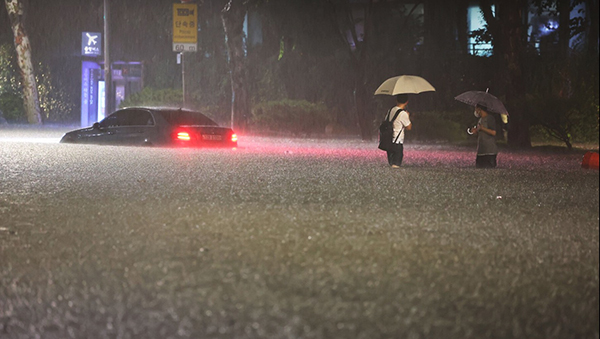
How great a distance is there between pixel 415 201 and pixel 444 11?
105 ft

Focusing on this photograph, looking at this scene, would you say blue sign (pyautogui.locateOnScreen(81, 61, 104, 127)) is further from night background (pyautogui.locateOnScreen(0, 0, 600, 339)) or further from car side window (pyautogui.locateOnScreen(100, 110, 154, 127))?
car side window (pyautogui.locateOnScreen(100, 110, 154, 127))

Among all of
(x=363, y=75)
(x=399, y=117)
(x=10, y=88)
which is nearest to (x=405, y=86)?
(x=399, y=117)

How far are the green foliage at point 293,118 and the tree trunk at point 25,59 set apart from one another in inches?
661

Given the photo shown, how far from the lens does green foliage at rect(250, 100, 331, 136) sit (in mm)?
37125

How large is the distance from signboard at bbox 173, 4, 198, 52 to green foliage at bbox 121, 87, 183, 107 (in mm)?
13664

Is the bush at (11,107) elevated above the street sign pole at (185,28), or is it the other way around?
the street sign pole at (185,28)

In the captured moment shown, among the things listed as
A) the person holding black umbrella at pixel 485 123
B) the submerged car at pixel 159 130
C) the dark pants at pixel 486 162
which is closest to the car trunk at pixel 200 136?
the submerged car at pixel 159 130

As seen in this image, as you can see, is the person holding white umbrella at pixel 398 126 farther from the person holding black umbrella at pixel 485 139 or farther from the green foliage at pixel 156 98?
the green foliage at pixel 156 98

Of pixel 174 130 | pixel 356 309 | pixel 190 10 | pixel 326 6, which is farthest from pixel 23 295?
pixel 326 6

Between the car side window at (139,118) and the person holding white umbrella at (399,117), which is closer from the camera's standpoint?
the person holding white umbrella at (399,117)

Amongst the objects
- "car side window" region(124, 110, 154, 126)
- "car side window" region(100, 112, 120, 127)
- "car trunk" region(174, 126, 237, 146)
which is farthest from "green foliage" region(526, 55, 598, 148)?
"car side window" region(100, 112, 120, 127)

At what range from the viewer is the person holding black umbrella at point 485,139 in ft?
61.1

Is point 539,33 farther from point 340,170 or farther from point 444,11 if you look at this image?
point 340,170

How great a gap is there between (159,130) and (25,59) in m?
26.9
